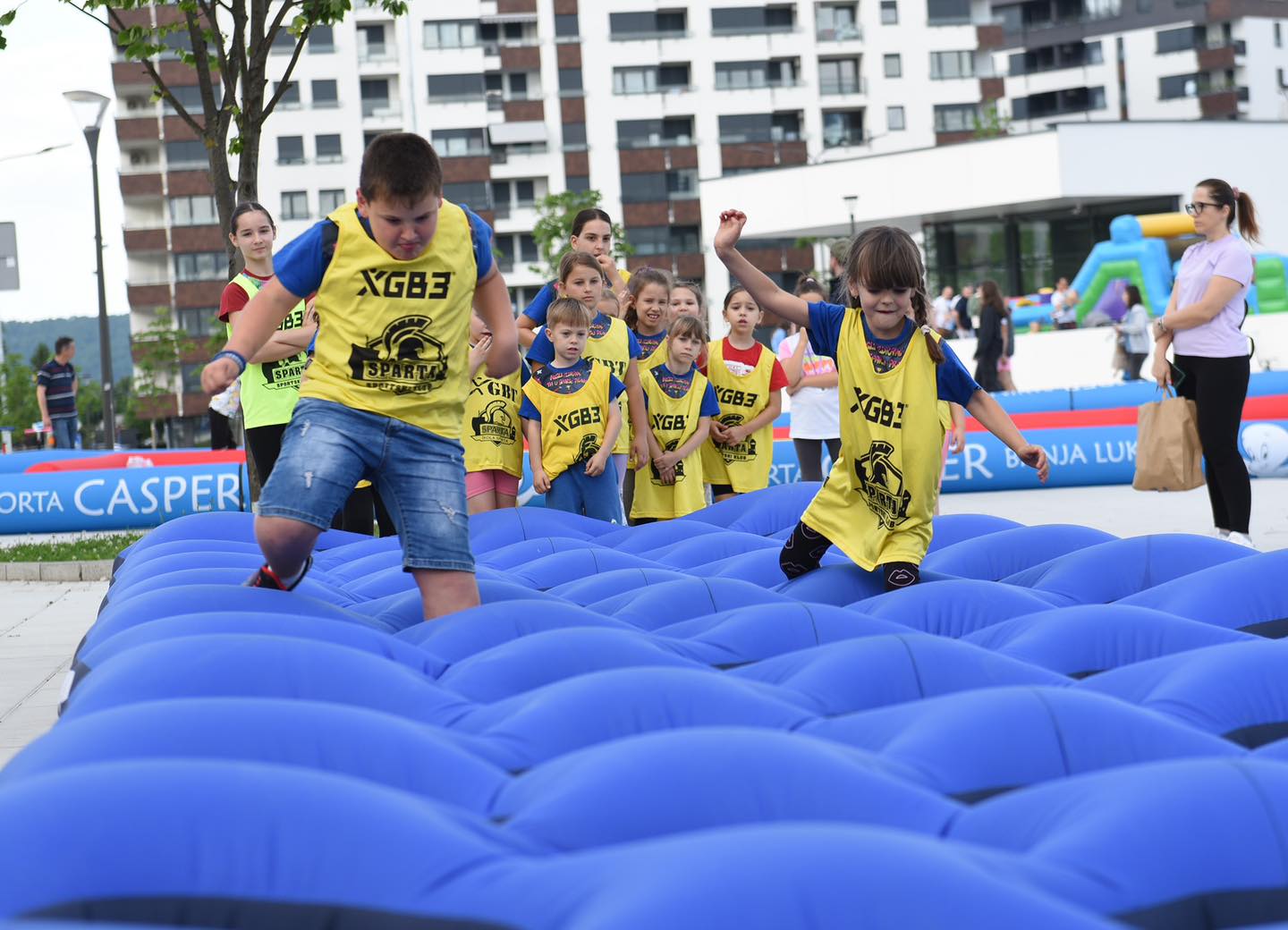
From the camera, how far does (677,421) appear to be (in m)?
7.64

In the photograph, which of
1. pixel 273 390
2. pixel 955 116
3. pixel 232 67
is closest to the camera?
pixel 273 390

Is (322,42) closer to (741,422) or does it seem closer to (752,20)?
(752,20)

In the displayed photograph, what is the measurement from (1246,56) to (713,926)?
79.2m

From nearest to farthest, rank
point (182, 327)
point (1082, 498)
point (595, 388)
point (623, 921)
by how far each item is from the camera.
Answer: point (623, 921) < point (595, 388) < point (1082, 498) < point (182, 327)

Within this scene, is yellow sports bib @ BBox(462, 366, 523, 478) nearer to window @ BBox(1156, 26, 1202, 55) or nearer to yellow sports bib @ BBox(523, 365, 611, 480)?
yellow sports bib @ BBox(523, 365, 611, 480)

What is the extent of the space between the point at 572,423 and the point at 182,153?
5887cm

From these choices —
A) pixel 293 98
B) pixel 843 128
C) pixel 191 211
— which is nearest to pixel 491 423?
pixel 293 98

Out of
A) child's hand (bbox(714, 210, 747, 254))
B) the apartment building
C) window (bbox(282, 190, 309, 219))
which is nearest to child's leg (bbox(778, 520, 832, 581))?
child's hand (bbox(714, 210, 747, 254))

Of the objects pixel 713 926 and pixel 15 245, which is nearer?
pixel 713 926

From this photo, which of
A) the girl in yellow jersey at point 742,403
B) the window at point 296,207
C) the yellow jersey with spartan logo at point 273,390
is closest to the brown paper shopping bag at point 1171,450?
the girl in yellow jersey at point 742,403

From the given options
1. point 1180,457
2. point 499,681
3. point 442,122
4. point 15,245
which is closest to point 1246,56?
point 442,122

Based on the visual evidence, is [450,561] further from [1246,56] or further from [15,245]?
[1246,56]

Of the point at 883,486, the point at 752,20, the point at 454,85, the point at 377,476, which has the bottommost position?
the point at 883,486

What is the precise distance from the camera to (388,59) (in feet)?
202
